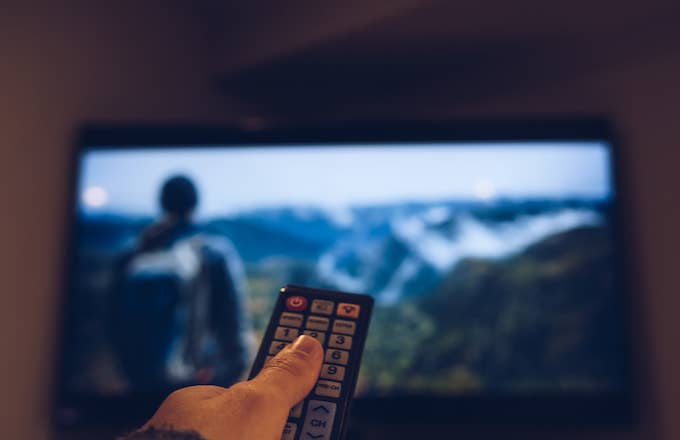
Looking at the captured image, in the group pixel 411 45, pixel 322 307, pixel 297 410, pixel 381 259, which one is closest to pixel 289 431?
pixel 297 410

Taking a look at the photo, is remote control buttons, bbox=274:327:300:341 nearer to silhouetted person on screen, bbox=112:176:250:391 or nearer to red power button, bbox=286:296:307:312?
red power button, bbox=286:296:307:312

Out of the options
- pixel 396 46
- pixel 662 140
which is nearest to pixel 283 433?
pixel 396 46

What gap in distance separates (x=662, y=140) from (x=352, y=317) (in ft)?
3.19

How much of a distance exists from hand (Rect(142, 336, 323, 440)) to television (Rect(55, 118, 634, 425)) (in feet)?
2.31

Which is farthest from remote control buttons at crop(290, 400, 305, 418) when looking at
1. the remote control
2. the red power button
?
the red power button

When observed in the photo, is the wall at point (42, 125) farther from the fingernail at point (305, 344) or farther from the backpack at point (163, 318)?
the fingernail at point (305, 344)

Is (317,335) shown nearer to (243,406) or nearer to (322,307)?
(322,307)

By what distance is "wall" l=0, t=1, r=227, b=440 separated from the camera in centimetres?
114

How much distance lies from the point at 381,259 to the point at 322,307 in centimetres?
63

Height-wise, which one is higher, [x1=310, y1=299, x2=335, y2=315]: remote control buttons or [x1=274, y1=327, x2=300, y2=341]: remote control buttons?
[x1=310, y1=299, x2=335, y2=315]: remote control buttons

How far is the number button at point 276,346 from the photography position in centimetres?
55

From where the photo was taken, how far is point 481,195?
122 centimetres

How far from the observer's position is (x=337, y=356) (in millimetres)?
545

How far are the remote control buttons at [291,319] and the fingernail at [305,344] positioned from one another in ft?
0.15
